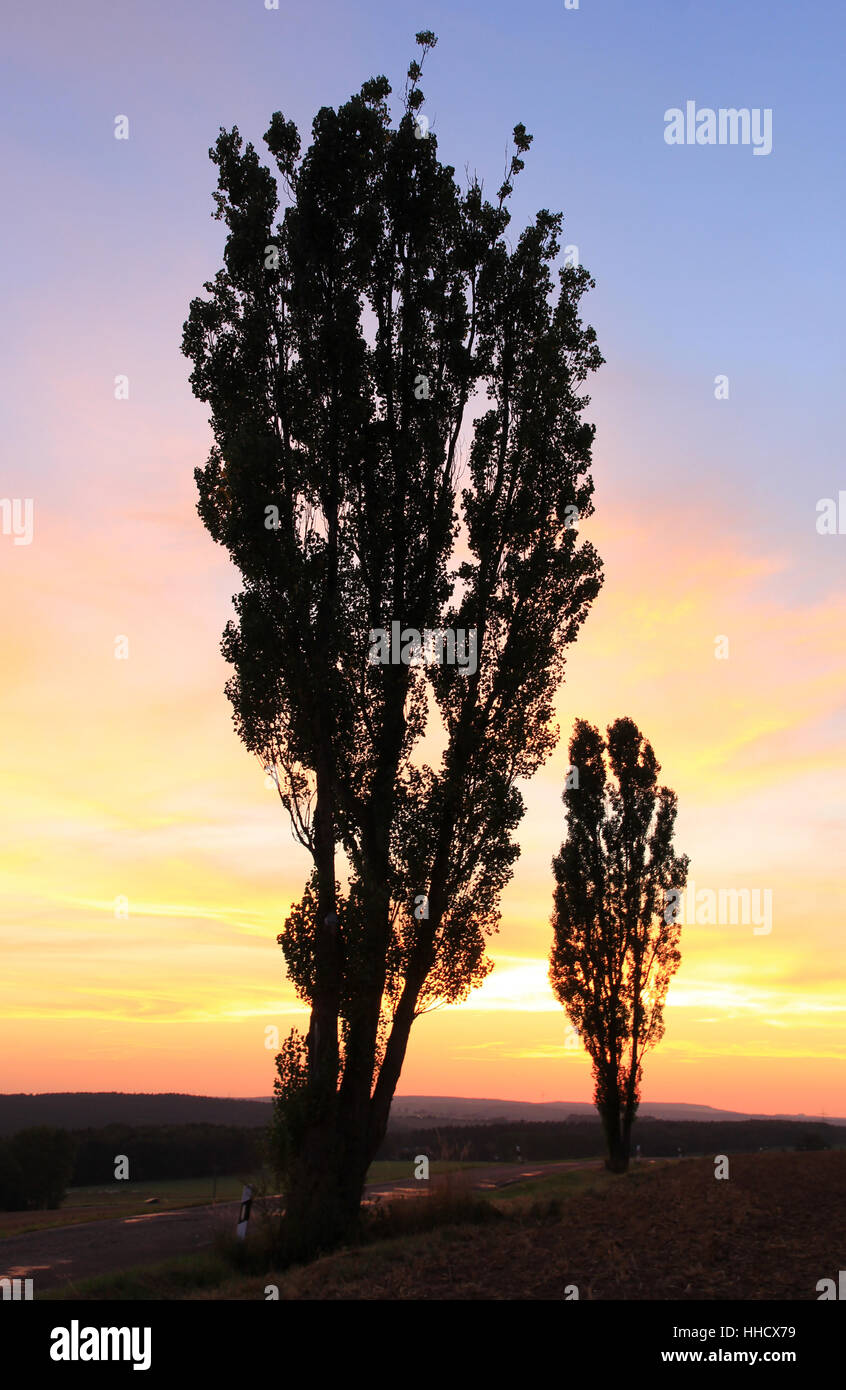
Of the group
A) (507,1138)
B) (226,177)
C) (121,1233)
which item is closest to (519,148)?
(226,177)

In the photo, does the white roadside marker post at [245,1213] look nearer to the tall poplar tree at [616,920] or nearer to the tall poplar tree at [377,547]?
the tall poplar tree at [377,547]

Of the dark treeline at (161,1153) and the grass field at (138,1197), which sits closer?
the grass field at (138,1197)

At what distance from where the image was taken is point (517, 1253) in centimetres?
1159

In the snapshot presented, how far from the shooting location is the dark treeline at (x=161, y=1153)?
5659 cm

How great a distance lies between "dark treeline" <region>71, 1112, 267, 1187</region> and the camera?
56.6 meters

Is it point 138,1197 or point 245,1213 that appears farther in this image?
point 138,1197

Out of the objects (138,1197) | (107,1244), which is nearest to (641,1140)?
(138,1197)

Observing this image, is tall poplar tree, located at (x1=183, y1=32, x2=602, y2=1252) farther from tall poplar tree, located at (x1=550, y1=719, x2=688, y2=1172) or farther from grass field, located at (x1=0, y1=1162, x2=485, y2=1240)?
tall poplar tree, located at (x1=550, y1=719, x2=688, y2=1172)

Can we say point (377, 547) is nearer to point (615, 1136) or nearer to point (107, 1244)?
point (107, 1244)

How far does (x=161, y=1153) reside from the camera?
2244 inches

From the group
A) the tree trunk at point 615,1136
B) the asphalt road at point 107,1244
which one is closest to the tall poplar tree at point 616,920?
the tree trunk at point 615,1136

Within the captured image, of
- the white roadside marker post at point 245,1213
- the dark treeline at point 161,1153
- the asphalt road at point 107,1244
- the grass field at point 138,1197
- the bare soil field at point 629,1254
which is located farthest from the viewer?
the dark treeline at point 161,1153

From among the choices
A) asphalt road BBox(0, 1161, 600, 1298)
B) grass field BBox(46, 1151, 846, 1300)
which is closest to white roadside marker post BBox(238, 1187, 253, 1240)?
asphalt road BBox(0, 1161, 600, 1298)

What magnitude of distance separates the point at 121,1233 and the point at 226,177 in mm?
20036
